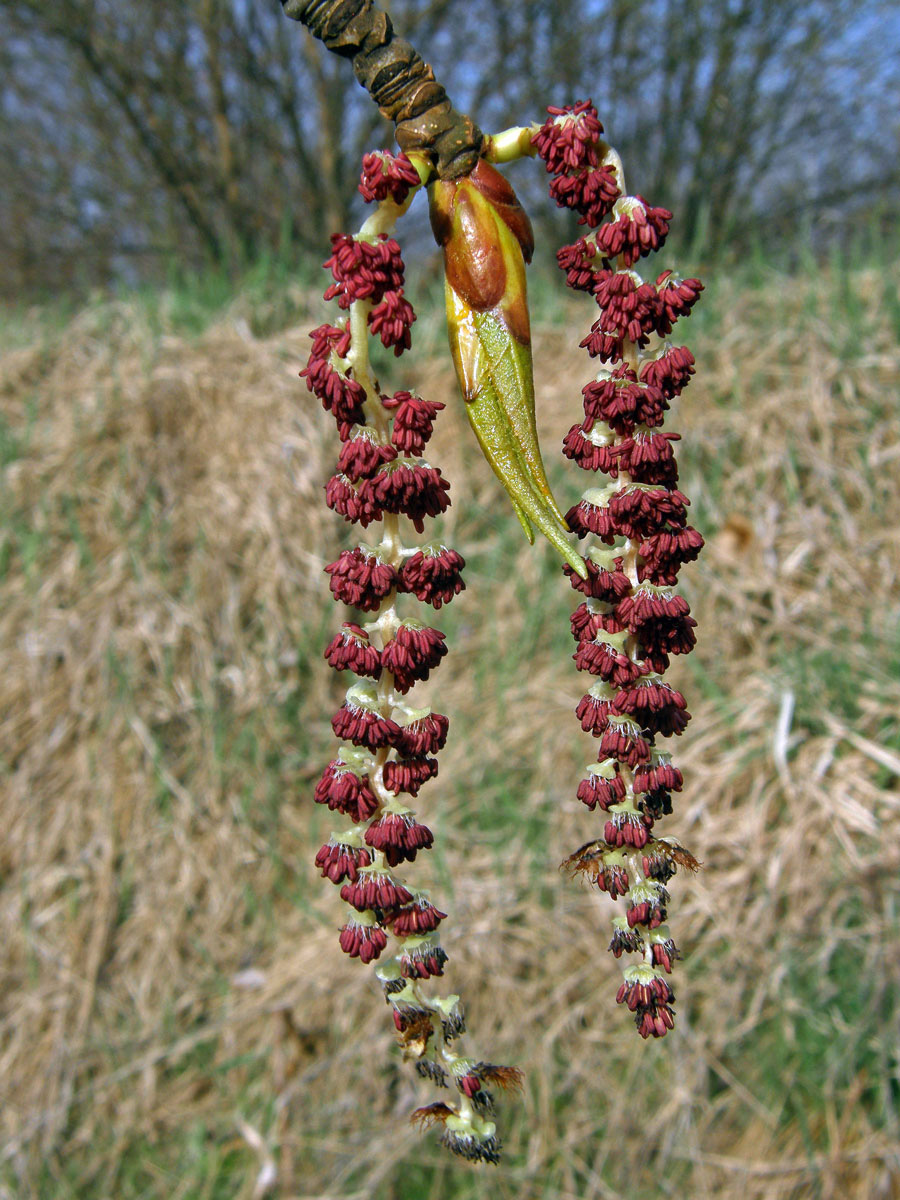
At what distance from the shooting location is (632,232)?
0.33 meters

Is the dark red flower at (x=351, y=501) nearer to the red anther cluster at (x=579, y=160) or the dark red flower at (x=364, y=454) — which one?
the dark red flower at (x=364, y=454)

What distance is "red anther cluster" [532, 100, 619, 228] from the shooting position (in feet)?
1.11

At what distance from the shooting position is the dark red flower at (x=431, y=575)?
0.36m

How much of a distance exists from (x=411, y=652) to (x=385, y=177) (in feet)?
0.57

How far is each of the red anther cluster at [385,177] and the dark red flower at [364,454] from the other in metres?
0.08

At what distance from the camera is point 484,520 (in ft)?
9.24

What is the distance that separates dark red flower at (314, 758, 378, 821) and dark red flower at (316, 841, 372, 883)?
0.02 meters

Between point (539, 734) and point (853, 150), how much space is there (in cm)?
527

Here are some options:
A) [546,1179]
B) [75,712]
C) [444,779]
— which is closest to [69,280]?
[75,712]

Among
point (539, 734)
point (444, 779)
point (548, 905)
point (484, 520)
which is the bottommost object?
Answer: point (548, 905)

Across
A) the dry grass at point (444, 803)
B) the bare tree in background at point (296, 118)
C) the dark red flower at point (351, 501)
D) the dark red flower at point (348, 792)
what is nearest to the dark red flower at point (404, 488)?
the dark red flower at point (351, 501)

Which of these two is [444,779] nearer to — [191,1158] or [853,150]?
[191,1158]

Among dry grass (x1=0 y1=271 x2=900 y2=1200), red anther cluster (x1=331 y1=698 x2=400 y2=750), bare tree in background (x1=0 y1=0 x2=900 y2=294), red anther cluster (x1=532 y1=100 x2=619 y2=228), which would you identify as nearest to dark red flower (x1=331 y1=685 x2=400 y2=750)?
red anther cluster (x1=331 y1=698 x2=400 y2=750)

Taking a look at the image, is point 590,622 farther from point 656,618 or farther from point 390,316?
point 390,316
